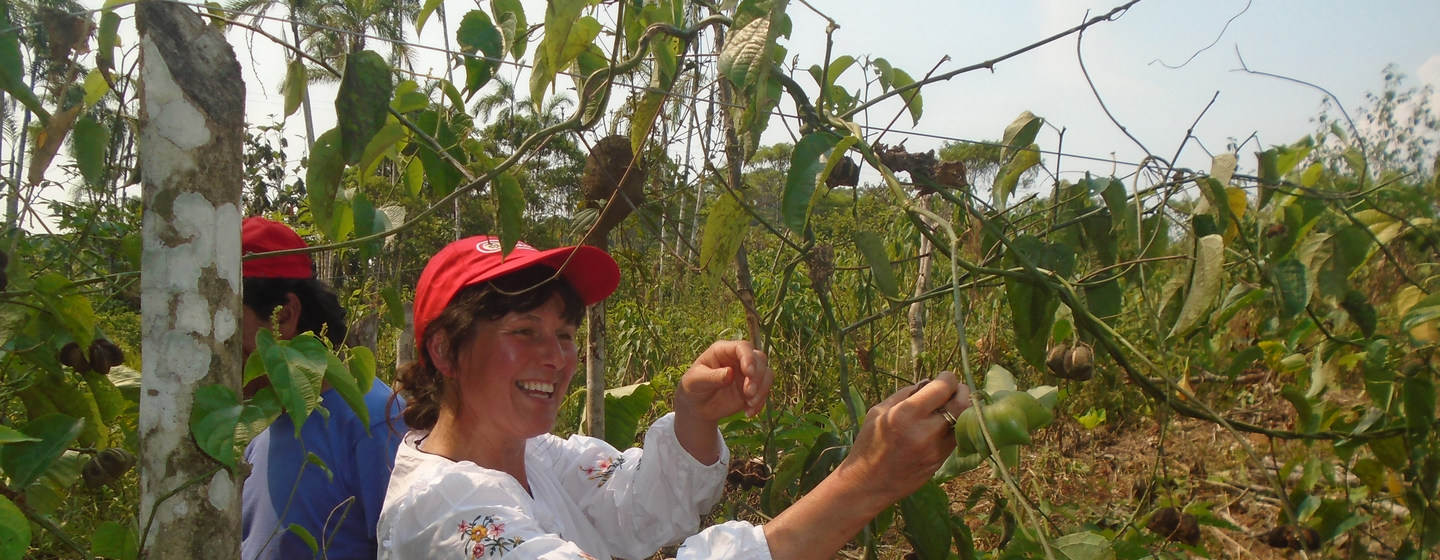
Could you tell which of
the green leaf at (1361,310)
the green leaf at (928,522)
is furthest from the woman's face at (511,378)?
the green leaf at (1361,310)

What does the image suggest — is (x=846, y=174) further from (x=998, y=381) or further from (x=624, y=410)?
(x=624, y=410)

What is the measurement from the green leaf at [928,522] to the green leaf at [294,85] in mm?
954

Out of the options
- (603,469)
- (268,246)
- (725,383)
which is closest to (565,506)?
(603,469)

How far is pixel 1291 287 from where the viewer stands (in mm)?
1246

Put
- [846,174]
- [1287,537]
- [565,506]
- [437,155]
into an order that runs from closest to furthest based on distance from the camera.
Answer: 1. [846,174]
2. [437,155]
3. [565,506]
4. [1287,537]

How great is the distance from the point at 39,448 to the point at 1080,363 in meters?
1.35

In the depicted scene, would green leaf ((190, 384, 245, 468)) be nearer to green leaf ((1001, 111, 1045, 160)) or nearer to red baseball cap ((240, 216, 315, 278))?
red baseball cap ((240, 216, 315, 278))

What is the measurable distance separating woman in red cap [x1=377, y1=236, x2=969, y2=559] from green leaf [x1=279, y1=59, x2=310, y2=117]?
1.10 ft

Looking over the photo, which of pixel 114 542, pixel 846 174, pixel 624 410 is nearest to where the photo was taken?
pixel 114 542

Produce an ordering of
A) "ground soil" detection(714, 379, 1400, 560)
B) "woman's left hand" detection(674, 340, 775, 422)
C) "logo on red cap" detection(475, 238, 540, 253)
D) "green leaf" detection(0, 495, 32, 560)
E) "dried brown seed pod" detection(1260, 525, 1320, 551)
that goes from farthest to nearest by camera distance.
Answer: "ground soil" detection(714, 379, 1400, 560) < "dried brown seed pod" detection(1260, 525, 1320, 551) < "logo on red cap" detection(475, 238, 540, 253) < "woman's left hand" detection(674, 340, 775, 422) < "green leaf" detection(0, 495, 32, 560)

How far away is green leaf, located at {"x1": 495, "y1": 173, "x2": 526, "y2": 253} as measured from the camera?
3.65 ft

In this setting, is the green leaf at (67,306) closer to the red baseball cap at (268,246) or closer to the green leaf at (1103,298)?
the red baseball cap at (268,246)

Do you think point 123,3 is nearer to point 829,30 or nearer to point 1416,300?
point 829,30

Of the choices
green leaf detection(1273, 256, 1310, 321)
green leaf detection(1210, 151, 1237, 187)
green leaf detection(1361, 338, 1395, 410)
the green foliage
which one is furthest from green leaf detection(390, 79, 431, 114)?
green leaf detection(1361, 338, 1395, 410)
